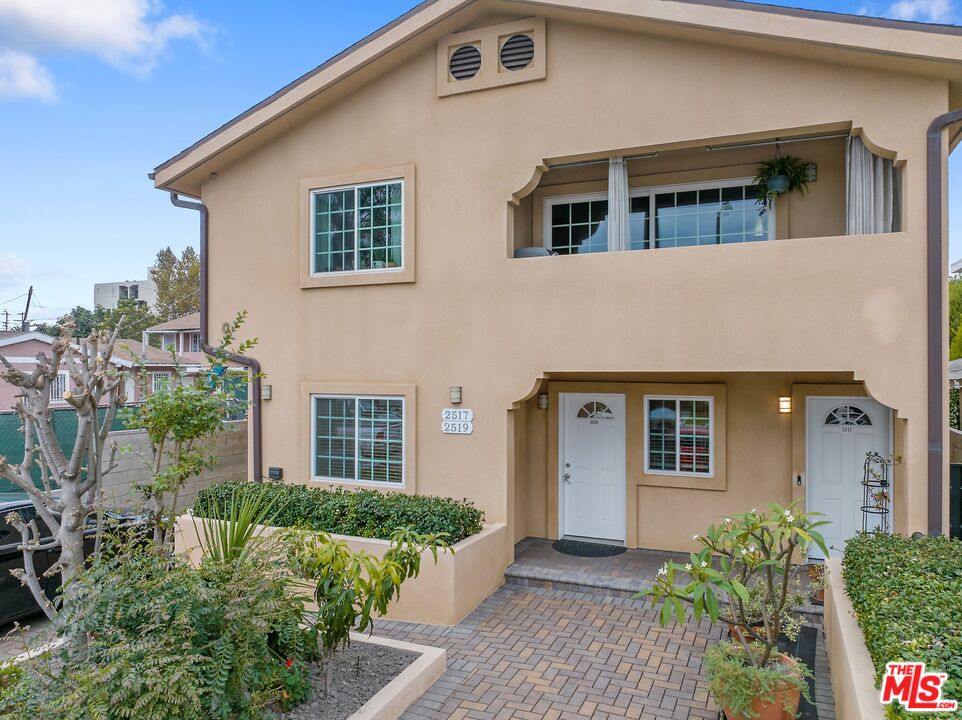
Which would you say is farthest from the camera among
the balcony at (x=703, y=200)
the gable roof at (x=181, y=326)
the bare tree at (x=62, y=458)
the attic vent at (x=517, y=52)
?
the gable roof at (x=181, y=326)

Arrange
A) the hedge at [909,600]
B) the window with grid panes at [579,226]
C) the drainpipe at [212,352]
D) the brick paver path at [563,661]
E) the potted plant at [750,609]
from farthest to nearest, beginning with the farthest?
the drainpipe at [212,352], the window with grid panes at [579,226], the brick paver path at [563,661], the potted plant at [750,609], the hedge at [909,600]

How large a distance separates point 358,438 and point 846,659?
23.8 ft

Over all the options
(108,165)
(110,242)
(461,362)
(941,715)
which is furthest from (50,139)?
(941,715)

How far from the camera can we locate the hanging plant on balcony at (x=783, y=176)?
877 cm

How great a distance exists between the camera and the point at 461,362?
9336mm

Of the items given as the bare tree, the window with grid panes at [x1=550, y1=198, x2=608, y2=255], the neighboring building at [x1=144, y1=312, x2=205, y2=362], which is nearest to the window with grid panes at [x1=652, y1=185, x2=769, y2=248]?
the window with grid panes at [x1=550, y1=198, x2=608, y2=255]

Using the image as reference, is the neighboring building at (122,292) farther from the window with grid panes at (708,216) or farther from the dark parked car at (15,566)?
the window with grid panes at (708,216)

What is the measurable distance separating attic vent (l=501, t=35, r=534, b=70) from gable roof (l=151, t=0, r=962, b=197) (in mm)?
344

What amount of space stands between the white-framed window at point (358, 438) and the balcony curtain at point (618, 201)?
4089 millimetres

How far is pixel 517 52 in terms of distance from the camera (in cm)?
902

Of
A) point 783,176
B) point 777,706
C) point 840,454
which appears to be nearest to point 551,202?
point 783,176

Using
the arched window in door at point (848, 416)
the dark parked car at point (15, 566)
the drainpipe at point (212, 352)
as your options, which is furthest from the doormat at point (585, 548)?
the dark parked car at point (15, 566)

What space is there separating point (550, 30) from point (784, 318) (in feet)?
16.6

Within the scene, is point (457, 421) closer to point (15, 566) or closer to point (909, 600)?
point (15, 566)
